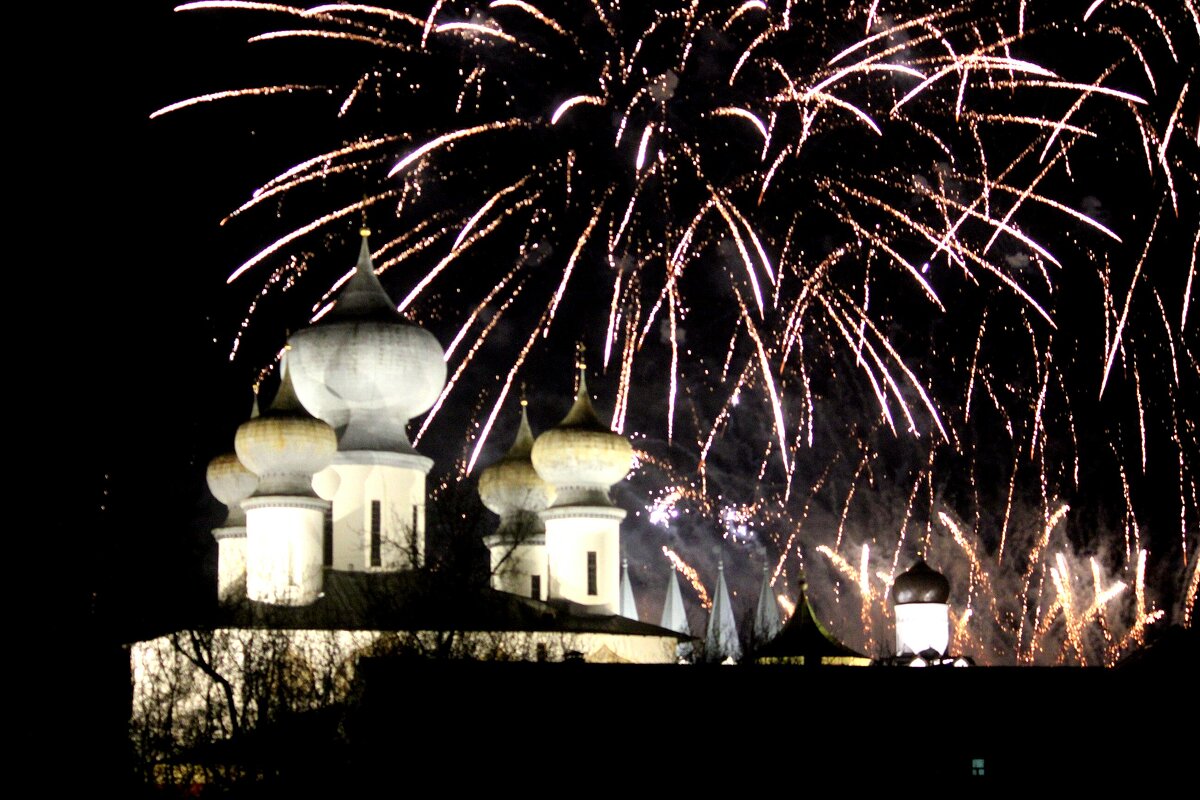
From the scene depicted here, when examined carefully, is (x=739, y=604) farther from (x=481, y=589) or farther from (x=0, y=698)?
(x=0, y=698)

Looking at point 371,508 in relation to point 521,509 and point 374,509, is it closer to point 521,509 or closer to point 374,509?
point 374,509

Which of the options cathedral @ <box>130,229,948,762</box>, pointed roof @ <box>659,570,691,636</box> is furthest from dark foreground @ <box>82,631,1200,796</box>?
pointed roof @ <box>659,570,691,636</box>

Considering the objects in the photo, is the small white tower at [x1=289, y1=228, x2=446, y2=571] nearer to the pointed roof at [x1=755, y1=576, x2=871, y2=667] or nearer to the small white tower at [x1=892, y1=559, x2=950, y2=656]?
the pointed roof at [x1=755, y1=576, x2=871, y2=667]

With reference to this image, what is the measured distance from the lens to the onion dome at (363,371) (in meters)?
50.0

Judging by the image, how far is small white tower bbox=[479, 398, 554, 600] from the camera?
5334 cm

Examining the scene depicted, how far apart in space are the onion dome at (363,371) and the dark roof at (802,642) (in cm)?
1140

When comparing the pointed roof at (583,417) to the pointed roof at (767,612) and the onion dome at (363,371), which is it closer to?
the onion dome at (363,371)

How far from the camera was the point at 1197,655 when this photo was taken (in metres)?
33.2

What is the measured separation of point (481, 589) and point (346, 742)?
1103cm

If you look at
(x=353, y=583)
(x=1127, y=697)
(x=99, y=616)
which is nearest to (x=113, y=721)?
(x=99, y=616)

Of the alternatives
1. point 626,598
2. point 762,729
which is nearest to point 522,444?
point 626,598

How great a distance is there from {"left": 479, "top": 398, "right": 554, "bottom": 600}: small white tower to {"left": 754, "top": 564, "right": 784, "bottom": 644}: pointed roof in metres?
16.3

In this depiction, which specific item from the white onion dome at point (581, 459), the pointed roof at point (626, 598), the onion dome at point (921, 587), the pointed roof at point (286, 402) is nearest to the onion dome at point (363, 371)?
the pointed roof at point (286, 402)

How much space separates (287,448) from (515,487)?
8.02 m
